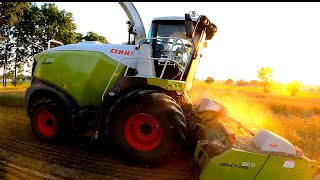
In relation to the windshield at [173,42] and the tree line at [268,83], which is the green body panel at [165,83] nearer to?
the windshield at [173,42]

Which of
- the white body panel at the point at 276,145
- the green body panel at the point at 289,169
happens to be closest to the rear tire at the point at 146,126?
the white body panel at the point at 276,145

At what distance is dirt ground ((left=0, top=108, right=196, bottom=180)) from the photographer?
4.13 meters

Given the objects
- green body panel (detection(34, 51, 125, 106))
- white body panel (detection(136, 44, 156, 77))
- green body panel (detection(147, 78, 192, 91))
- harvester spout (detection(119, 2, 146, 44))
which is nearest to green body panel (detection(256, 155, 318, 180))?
green body panel (detection(147, 78, 192, 91))

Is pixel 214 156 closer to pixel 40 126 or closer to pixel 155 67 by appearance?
pixel 155 67

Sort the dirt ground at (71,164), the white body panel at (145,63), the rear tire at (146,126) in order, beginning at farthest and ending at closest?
the white body panel at (145,63)
the rear tire at (146,126)
the dirt ground at (71,164)

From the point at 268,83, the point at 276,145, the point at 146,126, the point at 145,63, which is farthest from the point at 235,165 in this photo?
the point at 268,83

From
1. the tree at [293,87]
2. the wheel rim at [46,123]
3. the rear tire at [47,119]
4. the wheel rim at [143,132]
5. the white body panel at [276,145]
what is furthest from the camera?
the tree at [293,87]

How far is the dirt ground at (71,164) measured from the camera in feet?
13.5

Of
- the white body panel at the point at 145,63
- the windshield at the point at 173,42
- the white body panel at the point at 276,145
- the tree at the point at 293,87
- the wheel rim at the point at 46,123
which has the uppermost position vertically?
the windshield at the point at 173,42

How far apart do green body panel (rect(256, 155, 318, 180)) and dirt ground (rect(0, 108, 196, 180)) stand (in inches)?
46.8

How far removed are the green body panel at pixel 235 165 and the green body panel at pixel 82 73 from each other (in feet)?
8.26

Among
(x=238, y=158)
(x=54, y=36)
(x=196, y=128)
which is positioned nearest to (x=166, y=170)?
(x=196, y=128)

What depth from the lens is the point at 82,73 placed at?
5598mm

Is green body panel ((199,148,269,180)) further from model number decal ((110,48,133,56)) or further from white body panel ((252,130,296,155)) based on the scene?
model number decal ((110,48,133,56))
